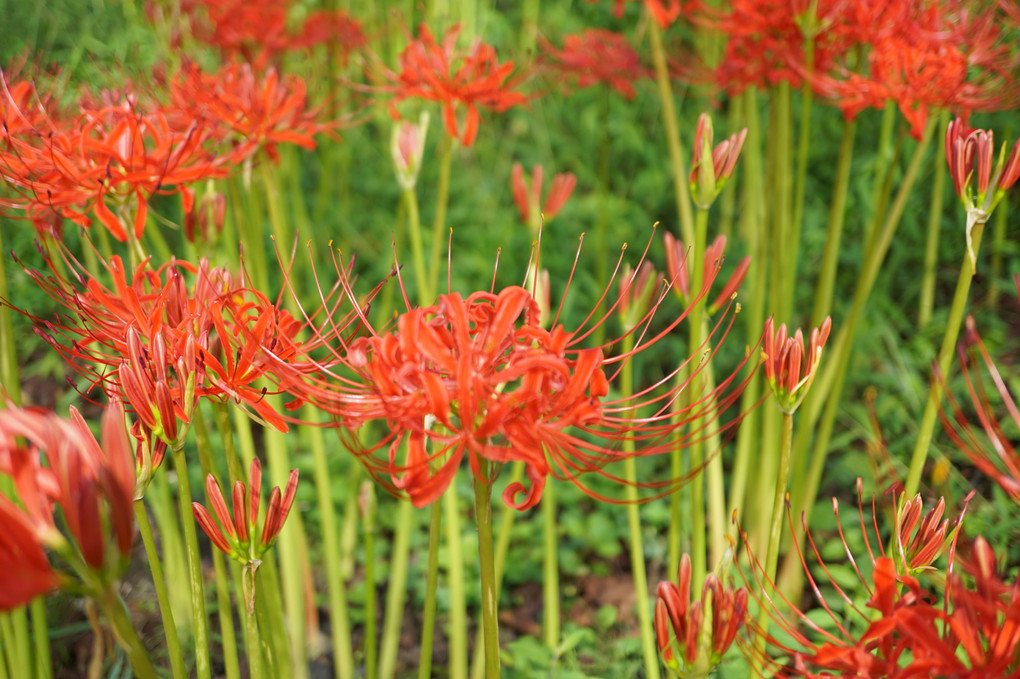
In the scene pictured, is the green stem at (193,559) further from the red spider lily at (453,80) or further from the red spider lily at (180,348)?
the red spider lily at (453,80)

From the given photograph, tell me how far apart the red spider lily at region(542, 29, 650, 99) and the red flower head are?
1.63 m

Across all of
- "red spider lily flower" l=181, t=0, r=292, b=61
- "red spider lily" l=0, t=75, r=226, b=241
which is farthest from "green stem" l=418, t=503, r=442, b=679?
"red spider lily flower" l=181, t=0, r=292, b=61

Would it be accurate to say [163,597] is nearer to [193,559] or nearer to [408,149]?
[193,559]

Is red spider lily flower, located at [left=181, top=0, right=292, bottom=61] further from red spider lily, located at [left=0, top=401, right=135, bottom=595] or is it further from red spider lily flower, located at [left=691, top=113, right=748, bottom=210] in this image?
red spider lily, located at [left=0, top=401, right=135, bottom=595]

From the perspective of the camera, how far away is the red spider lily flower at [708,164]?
1059 mm

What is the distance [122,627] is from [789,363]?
71cm

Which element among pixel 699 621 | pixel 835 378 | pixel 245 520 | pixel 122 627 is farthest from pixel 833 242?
pixel 122 627

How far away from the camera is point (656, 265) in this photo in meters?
2.53

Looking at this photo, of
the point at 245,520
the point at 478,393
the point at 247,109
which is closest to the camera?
the point at 478,393

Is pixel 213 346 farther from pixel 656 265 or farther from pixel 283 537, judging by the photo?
pixel 656 265

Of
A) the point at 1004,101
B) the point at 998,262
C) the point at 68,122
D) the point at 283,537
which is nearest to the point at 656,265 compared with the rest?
the point at 998,262

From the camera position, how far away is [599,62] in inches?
78.1

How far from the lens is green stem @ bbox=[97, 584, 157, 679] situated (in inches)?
21.5

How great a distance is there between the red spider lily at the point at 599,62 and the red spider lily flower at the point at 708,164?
3.08ft
